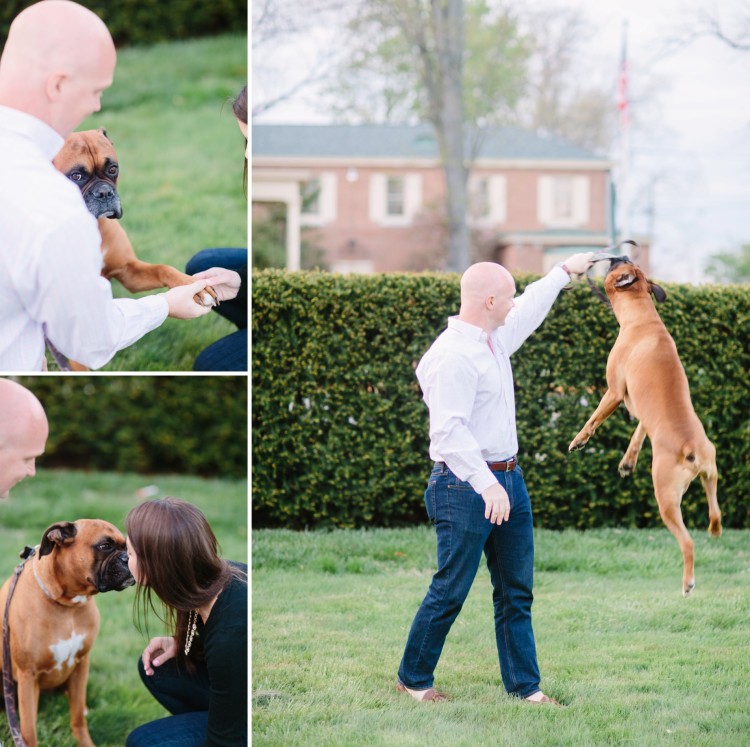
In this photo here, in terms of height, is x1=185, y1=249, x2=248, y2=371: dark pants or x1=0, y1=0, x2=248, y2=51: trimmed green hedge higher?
x1=0, y1=0, x2=248, y2=51: trimmed green hedge

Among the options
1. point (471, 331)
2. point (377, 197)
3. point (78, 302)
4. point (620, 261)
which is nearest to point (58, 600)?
point (78, 302)

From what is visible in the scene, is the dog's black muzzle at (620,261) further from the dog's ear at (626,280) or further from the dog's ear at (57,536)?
the dog's ear at (57,536)

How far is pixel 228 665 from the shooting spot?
9.65 feet

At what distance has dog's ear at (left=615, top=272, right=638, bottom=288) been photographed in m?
3.33

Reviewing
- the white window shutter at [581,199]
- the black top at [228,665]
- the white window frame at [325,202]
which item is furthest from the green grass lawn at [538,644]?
the white window shutter at [581,199]

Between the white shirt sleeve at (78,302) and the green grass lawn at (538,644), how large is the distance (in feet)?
5.48

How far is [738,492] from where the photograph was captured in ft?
21.5

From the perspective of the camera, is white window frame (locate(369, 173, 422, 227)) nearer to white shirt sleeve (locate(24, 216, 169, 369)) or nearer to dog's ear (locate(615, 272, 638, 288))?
dog's ear (locate(615, 272, 638, 288))

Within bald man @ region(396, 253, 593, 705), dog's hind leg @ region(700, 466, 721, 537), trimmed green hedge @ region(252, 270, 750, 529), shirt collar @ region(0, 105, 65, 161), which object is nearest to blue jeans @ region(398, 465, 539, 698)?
bald man @ region(396, 253, 593, 705)

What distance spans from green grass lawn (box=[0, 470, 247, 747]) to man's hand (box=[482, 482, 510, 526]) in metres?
1.93

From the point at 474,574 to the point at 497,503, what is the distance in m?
0.40

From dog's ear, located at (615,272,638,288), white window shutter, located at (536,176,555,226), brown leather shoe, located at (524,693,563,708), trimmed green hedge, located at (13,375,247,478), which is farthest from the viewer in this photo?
white window shutter, located at (536,176,555,226)

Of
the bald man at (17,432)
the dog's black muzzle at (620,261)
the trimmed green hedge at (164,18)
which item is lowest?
the bald man at (17,432)

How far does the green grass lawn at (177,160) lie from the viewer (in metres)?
3.48
